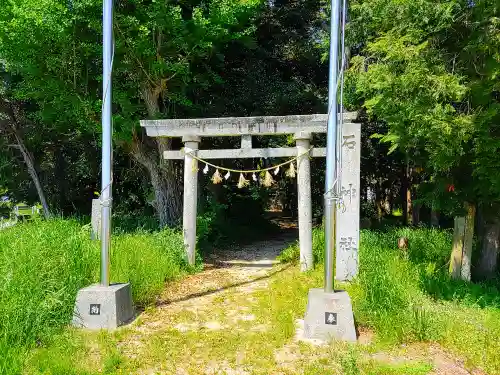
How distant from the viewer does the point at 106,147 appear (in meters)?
4.89

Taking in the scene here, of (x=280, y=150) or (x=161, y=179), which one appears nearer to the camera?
(x=280, y=150)

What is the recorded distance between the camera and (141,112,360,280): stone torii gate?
6.86 metres

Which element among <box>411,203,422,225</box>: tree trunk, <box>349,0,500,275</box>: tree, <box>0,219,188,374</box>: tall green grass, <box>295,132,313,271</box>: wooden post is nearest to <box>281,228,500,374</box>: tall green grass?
<box>295,132,313,271</box>: wooden post

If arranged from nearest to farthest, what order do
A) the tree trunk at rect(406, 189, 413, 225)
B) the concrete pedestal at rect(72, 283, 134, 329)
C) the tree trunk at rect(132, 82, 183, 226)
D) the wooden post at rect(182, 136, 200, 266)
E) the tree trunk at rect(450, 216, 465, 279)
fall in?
the concrete pedestal at rect(72, 283, 134, 329) → the tree trunk at rect(450, 216, 465, 279) → the wooden post at rect(182, 136, 200, 266) → the tree trunk at rect(132, 82, 183, 226) → the tree trunk at rect(406, 189, 413, 225)

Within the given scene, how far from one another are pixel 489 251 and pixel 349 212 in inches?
109

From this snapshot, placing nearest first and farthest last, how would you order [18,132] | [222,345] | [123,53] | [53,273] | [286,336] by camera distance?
[222,345] < [286,336] < [53,273] < [123,53] < [18,132]

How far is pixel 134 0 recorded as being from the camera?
841 centimetres

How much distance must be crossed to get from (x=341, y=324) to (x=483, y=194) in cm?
355

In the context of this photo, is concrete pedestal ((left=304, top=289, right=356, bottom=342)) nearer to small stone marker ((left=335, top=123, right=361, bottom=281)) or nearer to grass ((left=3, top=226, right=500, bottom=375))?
grass ((left=3, top=226, right=500, bottom=375))

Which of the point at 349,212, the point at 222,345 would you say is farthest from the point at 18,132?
the point at 222,345

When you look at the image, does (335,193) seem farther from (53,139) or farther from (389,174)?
(389,174)

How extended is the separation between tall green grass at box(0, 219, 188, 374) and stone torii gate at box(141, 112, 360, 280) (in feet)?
3.70

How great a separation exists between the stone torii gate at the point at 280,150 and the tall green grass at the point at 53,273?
1.13 m

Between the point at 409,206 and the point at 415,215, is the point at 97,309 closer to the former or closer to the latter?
the point at 415,215
